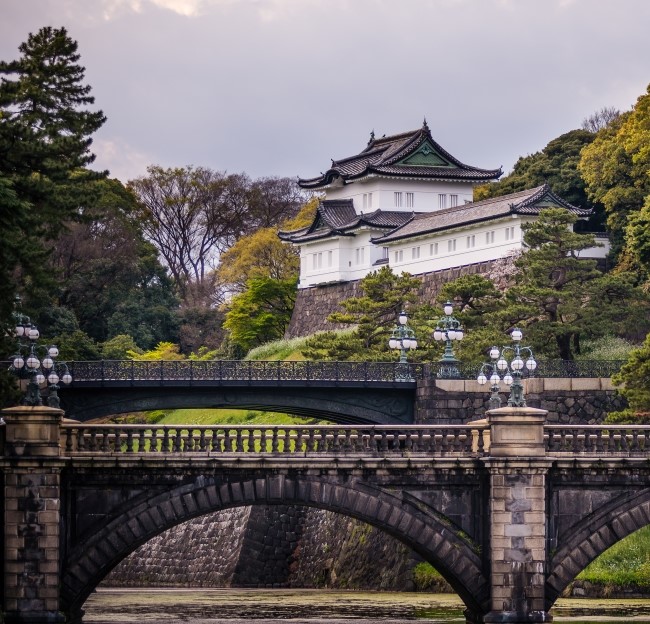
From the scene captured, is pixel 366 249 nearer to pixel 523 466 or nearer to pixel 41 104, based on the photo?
pixel 41 104

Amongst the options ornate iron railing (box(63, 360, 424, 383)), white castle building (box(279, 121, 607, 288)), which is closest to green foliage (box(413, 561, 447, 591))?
ornate iron railing (box(63, 360, 424, 383))

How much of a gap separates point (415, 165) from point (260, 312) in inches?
587

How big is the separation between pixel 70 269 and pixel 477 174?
24.9 meters

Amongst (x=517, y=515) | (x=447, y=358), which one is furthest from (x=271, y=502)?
(x=447, y=358)

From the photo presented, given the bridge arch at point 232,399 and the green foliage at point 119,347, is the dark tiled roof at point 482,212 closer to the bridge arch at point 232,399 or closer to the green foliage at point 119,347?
the green foliage at point 119,347

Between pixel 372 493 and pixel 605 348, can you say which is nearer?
pixel 372 493

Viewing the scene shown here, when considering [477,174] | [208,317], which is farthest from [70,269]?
[477,174]

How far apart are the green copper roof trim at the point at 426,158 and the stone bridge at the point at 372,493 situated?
61752mm

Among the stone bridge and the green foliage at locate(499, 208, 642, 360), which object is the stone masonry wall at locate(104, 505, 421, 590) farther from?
the stone bridge

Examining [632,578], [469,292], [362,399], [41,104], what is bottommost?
[632,578]

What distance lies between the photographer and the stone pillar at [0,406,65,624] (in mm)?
50625

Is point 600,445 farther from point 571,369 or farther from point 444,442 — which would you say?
point 571,369

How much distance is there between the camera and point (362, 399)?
7438 centimetres

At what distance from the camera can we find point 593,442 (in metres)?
54.0
